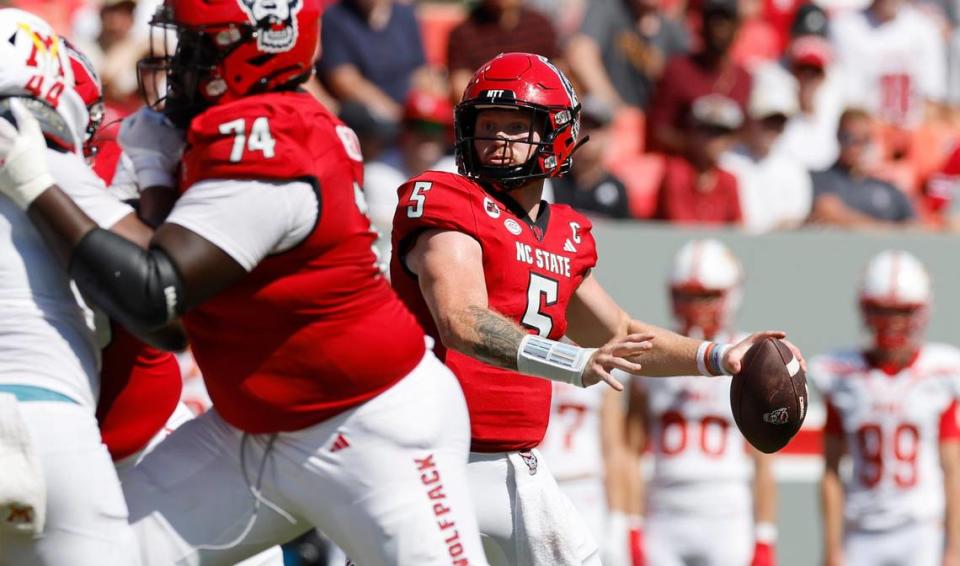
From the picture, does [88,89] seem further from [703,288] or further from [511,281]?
[703,288]

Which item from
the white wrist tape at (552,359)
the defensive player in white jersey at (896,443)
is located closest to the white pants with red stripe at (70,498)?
the white wrist tape at (552,359)

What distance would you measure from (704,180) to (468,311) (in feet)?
15.6

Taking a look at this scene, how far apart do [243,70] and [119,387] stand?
0.86 m

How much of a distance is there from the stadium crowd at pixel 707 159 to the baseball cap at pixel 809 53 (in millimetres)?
20

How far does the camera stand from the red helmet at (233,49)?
11.8 ft

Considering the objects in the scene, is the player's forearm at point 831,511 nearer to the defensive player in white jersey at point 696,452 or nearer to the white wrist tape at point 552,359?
the defensive player in white jersey at point 696,452

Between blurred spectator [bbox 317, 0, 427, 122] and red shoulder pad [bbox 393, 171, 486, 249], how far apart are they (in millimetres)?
4280

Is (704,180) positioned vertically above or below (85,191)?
below

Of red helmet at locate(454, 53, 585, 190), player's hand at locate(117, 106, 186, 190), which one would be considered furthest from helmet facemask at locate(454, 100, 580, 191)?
player's hand at locate(117, 106, 186, 190)

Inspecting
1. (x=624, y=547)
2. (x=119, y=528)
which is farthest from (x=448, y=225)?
(x=624, y=547)

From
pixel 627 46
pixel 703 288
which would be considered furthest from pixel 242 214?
pixel 627 46

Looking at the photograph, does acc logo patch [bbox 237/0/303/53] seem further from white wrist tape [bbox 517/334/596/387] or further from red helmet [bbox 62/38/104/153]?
white wrist tape [bbox 517/334/596/387]

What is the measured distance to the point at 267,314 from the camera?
3506 mm

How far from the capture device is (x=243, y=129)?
11.2 feet
